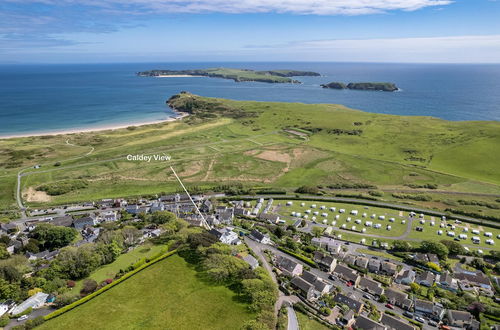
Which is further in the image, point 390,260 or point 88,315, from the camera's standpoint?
point 390,260

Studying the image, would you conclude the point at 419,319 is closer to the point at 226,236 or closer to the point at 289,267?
the point at 289,267

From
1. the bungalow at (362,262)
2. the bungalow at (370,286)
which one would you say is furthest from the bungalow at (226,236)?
the bungalow at (370,286)

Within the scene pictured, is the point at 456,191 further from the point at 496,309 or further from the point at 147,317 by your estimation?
the point at 147,317

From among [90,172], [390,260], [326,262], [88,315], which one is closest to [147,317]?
[88,315]

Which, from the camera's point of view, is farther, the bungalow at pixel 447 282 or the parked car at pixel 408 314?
the bungalow at pixel 447 282

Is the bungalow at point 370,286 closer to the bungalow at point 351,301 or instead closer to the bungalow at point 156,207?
the bungalow at point 351,301

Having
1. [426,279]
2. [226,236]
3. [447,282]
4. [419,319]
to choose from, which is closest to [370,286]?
[419,319]
